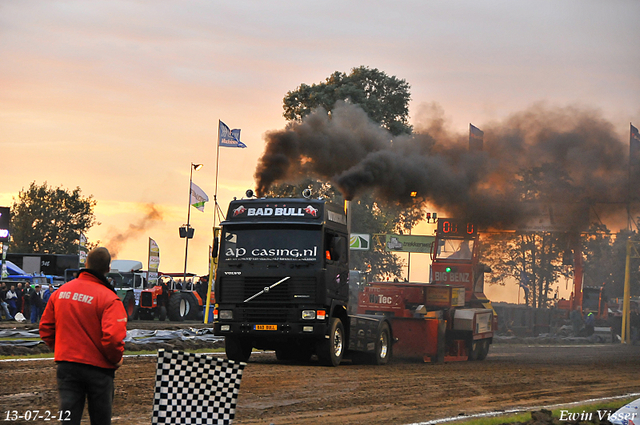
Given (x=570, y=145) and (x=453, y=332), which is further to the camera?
(x=570, y=145)

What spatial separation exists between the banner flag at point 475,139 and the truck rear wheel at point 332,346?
12.4 meters

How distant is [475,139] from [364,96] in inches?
943

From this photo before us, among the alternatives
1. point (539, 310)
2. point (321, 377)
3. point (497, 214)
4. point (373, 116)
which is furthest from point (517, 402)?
point (373, 116)

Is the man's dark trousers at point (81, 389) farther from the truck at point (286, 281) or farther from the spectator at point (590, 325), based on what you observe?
the spectator at point (590, 325)

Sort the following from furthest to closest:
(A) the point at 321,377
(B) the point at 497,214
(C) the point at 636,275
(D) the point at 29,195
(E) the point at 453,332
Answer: (D) the point at 29,195, (C) the point at 636,275, (B) the point at 497,214, (E) the point at 453,332, (A) the point at 321,377

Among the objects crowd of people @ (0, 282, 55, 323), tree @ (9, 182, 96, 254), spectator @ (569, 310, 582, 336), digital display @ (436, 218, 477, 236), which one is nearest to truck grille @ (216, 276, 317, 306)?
digital display @ (436, 218, 477, 236)

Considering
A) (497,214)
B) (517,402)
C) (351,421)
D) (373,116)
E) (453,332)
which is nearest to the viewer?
(351,421)

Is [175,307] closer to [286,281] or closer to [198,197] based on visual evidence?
[198,197]

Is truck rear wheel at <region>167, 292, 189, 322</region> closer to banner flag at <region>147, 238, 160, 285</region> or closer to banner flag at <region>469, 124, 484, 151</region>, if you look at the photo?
banner flag at <region>147, 238, 160, 285</region>

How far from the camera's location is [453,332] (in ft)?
67.8

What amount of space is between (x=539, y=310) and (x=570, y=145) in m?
19.0

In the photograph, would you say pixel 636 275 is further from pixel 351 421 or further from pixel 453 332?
pixel 351 421

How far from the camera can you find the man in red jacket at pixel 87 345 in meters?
5.94

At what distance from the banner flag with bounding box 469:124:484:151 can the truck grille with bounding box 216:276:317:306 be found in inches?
519
